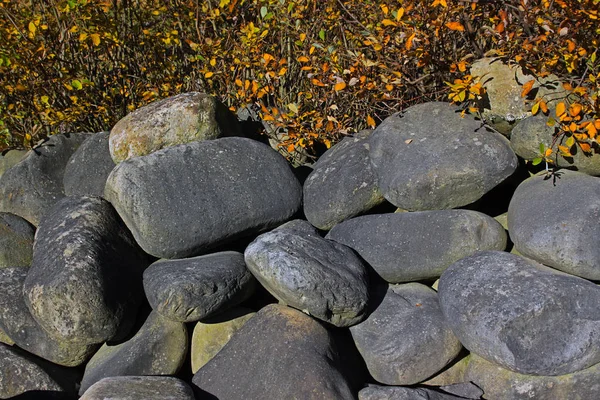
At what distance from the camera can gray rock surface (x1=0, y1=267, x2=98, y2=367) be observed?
3.37m

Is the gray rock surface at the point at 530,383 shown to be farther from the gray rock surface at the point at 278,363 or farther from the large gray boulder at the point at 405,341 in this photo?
the gray rock surface at the point at 278,363

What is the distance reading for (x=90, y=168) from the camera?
3957 millimetres

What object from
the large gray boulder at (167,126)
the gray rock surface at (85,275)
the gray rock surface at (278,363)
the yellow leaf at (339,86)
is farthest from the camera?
the large gray boulder at (167,126)

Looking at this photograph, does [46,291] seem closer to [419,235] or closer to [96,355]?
[96,355]

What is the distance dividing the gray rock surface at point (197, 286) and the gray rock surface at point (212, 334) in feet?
0.47

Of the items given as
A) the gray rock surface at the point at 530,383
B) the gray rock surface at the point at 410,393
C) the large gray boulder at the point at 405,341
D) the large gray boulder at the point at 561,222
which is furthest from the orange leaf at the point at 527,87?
the gray rock surface at the point at 410,393

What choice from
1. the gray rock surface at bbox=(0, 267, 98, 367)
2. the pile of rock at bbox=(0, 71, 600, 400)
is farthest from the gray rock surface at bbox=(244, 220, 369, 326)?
the gray rock surface at bbox=(0, 267, 98, 367)

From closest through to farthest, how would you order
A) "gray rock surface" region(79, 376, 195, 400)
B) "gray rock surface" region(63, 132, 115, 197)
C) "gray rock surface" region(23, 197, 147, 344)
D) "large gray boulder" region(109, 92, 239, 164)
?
"gray rock surface" region(79, 376, 195, 400)
"gray rock surface" region(23, 197, 147, 344)
"large gray boulder" region(109, 92, 239, 164)
"gray rock surface" region(63, 132, 115, 197)

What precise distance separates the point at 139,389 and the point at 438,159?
1766 millimetres

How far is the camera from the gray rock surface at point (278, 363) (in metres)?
2.89

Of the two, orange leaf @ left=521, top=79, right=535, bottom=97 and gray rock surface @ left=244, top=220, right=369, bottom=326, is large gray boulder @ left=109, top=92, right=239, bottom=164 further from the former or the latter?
orange leaf @ left=521, top=79, right=535, bottom=97

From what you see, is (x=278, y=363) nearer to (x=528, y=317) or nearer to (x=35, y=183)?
(x=528, y=317)

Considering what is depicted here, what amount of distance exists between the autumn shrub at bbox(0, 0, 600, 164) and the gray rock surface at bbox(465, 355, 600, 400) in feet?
3.50

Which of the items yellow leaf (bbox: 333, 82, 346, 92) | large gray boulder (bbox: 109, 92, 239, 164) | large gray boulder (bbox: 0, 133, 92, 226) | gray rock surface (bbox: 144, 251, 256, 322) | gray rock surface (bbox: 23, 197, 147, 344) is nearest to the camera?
gray rock surface (bbox: 144, 251, 256, 322)
